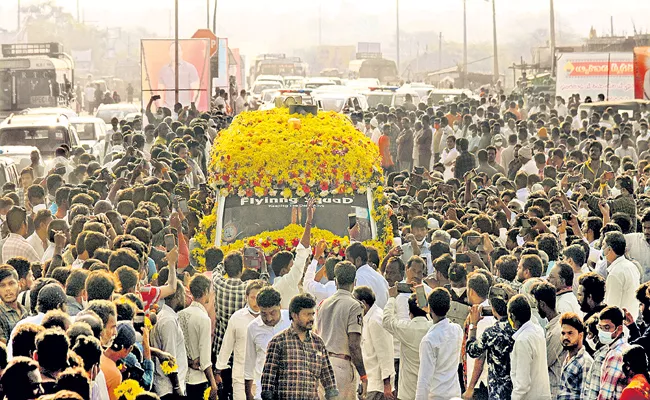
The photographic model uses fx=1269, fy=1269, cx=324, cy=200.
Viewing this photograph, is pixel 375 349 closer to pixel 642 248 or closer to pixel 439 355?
pixel 439 355

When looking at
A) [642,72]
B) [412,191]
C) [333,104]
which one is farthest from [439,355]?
[642,72]

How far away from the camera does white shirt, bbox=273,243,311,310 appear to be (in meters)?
10.5

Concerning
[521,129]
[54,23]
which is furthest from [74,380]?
[54,23]

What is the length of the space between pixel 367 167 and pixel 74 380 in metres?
6.46

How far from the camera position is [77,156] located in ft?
66.9

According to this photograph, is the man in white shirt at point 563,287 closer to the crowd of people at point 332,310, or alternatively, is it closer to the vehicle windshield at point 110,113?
the crowd of people at point 332,310

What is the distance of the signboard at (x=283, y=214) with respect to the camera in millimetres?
12211

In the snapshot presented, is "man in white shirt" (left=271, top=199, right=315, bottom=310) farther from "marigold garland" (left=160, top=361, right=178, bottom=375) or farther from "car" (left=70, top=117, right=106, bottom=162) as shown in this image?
"car" (left=70, top=117, right=106, bottom=162)

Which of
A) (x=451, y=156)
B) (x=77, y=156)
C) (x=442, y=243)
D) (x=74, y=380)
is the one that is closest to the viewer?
(x=74, y=380)

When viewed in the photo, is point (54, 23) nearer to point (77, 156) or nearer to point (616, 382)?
point (77, 156)

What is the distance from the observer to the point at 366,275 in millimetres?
10625

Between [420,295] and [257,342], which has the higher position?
[420,295]

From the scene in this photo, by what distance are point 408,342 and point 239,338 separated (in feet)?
4.31

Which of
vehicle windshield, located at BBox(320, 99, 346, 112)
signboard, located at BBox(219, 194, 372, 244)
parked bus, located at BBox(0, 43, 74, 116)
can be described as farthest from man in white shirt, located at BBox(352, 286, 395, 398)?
parked bus, located at BBox(0, 43, 74, 116)
